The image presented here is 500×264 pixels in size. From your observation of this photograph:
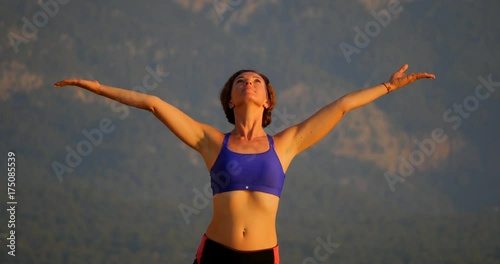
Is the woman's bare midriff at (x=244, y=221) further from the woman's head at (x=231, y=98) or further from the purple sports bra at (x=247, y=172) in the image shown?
the woman's head at (x=231, y=98)

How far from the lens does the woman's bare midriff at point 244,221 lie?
4.45 metres

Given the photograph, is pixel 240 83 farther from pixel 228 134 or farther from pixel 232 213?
pixel 232 213

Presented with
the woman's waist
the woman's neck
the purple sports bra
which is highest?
the woman's neck

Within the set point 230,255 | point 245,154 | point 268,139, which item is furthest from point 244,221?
point 268,139

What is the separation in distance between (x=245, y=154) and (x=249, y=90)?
46 centimetres

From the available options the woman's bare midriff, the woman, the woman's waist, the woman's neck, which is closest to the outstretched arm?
the woman

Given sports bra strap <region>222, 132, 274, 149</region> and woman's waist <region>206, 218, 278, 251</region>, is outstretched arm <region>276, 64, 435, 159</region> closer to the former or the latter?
sports bra strap <region>222, 132, 274, 149</region>

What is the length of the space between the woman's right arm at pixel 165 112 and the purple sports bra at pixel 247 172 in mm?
195

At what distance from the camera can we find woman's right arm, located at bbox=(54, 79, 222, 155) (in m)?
4.54

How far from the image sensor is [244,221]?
446 centimetres

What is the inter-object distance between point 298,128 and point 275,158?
30cm

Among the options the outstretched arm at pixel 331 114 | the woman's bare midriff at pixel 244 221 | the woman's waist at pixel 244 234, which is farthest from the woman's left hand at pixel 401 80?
the woman's waist at pixel 244 234

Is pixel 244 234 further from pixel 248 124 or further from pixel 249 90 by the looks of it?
pixel 249 90

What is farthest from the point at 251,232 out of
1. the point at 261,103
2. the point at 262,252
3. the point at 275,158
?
the point at 261,103
